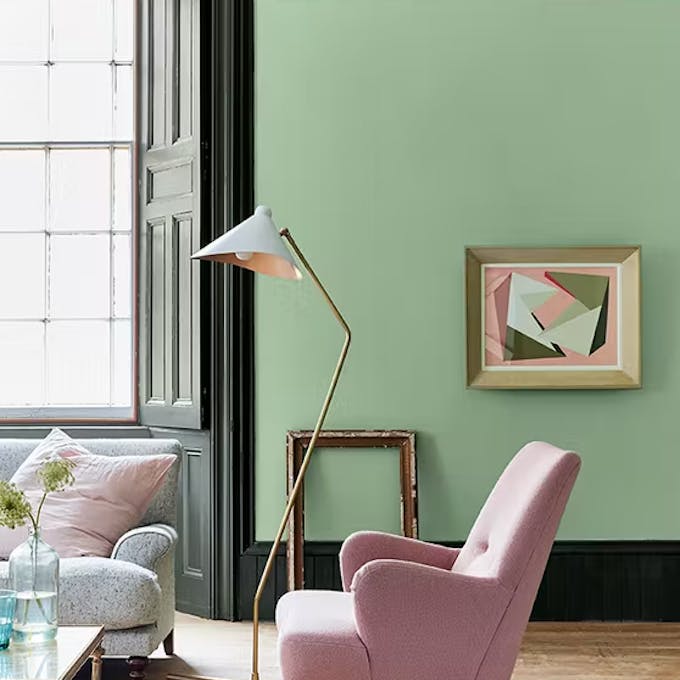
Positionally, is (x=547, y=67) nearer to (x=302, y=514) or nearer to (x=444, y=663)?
(x=302, y=514)

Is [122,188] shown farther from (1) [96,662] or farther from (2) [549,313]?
(1) [96,662]

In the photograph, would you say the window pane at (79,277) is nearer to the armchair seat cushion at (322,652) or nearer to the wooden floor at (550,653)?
the wooden floor at (550,653)

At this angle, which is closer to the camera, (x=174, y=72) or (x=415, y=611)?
(x=415, y=611)

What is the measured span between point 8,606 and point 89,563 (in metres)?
0.93

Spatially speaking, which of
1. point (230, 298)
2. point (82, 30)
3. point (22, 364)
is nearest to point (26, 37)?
point (82, 30)

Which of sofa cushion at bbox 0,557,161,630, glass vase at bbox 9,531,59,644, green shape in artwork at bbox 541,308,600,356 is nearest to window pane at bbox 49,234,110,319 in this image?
sofa cushion at bbox 0,557,161,630

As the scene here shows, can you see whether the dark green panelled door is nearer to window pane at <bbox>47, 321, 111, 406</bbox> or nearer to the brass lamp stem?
window pane at <bbox>47, 321, 111, 406</bbox>

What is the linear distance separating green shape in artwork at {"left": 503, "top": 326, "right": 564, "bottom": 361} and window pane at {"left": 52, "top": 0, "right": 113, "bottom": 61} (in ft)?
8.13

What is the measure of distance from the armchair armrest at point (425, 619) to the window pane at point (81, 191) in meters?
3.11

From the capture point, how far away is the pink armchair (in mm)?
3320

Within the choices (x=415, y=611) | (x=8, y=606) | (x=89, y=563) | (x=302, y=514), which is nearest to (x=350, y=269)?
(x=302, y=514)

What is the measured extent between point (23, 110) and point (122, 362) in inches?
54.1

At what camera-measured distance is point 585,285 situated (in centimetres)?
529

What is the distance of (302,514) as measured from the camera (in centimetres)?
525
